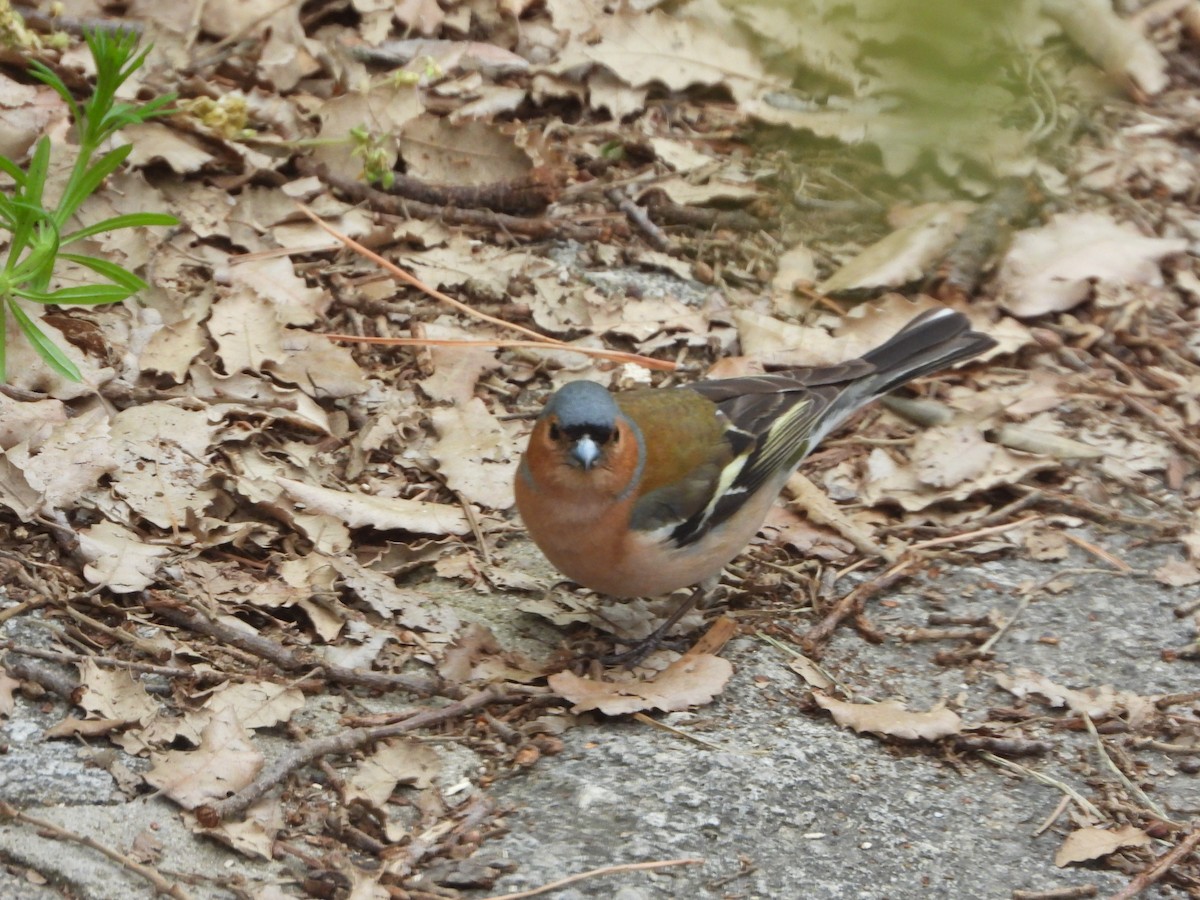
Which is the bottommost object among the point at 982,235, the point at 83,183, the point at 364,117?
the point at 982,235

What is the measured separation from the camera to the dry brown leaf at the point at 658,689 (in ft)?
12.8

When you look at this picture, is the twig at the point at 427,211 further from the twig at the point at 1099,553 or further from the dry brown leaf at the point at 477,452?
the twig at the point at 1099,553

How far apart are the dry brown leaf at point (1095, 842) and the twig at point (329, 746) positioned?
1.54 meters

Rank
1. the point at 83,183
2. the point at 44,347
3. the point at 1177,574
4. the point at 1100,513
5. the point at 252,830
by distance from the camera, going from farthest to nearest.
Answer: the point at 1100,513 → the point at 1177,574 → the point at 83,183 → the point at 44,347 → the point at 252,830

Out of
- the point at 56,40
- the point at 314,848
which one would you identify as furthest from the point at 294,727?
the point at 56,40

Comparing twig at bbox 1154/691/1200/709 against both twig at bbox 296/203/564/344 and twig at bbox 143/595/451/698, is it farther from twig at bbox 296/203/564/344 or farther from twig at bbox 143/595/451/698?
twig at bbox 296/203/564/344

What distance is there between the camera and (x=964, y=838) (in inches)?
142

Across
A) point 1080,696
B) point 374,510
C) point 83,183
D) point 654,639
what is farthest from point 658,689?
point 83,183

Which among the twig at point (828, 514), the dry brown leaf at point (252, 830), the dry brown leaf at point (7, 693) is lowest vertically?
the twig at point (828, 514)

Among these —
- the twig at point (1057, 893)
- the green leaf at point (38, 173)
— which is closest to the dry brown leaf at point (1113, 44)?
the twig at point (1057, 893)

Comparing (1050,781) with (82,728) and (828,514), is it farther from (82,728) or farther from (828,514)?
(82,728)

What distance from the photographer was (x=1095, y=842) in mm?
3605

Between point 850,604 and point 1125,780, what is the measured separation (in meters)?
1.03

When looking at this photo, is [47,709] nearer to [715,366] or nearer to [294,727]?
[294,727]
